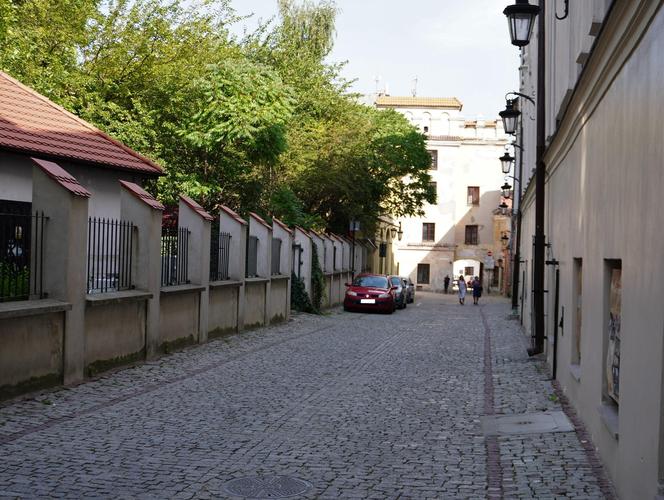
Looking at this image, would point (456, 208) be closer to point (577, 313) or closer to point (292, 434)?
point (577, 313)

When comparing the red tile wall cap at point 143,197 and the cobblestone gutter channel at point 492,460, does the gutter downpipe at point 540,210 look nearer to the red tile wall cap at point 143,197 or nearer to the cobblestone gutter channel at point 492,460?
the cobblestone gutter channel at point 492,460

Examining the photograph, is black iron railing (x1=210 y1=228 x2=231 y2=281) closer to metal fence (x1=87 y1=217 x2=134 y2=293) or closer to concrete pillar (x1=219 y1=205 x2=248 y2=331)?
concrete pillar (x1=219 y1=205 x2=248 y2=331)

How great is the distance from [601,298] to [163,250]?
31.4ft

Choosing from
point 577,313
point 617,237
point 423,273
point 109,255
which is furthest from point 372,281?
point 423,273

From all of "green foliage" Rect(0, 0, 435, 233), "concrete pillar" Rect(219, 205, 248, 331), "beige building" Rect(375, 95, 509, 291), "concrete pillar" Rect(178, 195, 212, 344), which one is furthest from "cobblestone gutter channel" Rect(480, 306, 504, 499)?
"beige building" Rect(375, 95, 509, 291)

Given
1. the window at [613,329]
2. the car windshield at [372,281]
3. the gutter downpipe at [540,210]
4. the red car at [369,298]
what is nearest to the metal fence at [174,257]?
the gutter downpipe at [540,210]

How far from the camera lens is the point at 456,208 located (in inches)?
2918

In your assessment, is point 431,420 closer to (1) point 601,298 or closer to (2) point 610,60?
(1) point 601,298

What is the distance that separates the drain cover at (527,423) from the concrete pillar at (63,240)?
5362 mm

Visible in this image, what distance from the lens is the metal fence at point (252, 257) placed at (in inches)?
870

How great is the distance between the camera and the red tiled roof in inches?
702

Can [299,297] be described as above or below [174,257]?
below

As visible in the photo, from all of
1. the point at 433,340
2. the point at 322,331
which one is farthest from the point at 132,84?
the point at 433,340

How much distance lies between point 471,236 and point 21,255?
64757 millimetres
